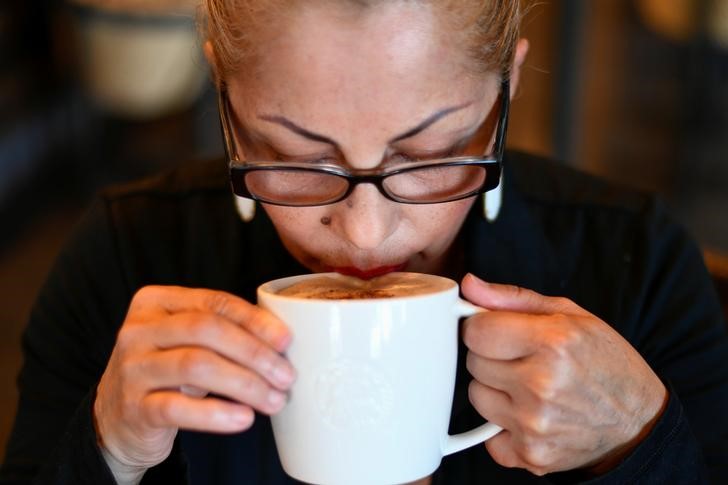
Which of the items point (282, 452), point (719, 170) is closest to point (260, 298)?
point (282, 452)

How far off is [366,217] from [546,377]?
26 cm

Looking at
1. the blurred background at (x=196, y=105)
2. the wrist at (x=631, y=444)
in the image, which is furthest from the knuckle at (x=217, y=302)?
the blurred background at (x=196, y=105)

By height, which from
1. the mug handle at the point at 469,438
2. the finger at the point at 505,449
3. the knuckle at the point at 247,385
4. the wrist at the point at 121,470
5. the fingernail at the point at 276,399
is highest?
the knuckle at the point at 247,385

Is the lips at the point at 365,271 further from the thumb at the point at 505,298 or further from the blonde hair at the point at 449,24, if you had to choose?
the blonde hair at the point at 449,24

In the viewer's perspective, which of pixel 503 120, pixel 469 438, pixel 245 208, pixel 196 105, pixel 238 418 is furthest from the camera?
pixel 196 105

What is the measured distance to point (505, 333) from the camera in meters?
0.95

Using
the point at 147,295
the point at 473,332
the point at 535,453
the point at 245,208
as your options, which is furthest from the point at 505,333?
the point at 245,208

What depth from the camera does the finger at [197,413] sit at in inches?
35.6

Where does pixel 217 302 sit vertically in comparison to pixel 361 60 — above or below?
below

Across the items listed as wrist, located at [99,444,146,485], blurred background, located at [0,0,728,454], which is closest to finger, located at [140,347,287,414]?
wrist, located at [99,444,146,485]

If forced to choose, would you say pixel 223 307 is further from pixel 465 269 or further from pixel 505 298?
pixel 465 269

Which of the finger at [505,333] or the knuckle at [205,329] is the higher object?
the knuckle at [205,329]

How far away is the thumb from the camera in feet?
3.19

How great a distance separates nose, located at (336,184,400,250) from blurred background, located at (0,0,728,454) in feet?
7.10
